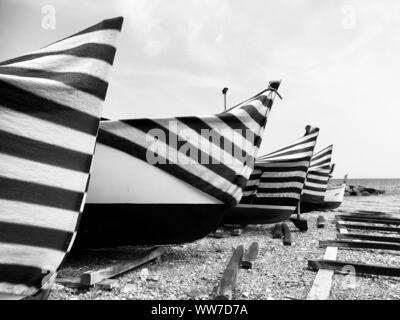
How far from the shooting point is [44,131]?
301cm

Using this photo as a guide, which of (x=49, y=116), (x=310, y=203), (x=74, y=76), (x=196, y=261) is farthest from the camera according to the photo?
(x=310, y=203)

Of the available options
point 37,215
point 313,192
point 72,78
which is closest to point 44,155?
point 37,215

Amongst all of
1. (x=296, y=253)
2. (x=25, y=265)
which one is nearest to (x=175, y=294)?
(x=25, y=265)

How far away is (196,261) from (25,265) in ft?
8.95

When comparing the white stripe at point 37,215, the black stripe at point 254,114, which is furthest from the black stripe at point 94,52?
the black stripe at point 254,114

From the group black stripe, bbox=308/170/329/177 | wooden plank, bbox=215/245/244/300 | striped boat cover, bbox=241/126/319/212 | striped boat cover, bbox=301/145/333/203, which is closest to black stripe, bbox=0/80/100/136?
wooden plank, bbox=215/245/244/300

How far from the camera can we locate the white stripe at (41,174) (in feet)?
9.14

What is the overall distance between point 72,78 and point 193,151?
1993 mm

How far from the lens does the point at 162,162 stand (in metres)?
4.67

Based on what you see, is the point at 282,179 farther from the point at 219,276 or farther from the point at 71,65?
the point at 71,65

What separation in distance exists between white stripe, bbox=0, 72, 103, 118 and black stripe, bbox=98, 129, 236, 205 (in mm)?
1163

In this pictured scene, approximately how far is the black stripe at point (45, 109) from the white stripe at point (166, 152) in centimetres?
121

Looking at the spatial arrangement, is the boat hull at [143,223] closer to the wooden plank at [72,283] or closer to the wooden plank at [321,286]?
the wooden plank at [72,283]

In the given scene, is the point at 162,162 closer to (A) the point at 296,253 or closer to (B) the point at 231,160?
(B) the point at 231,160
